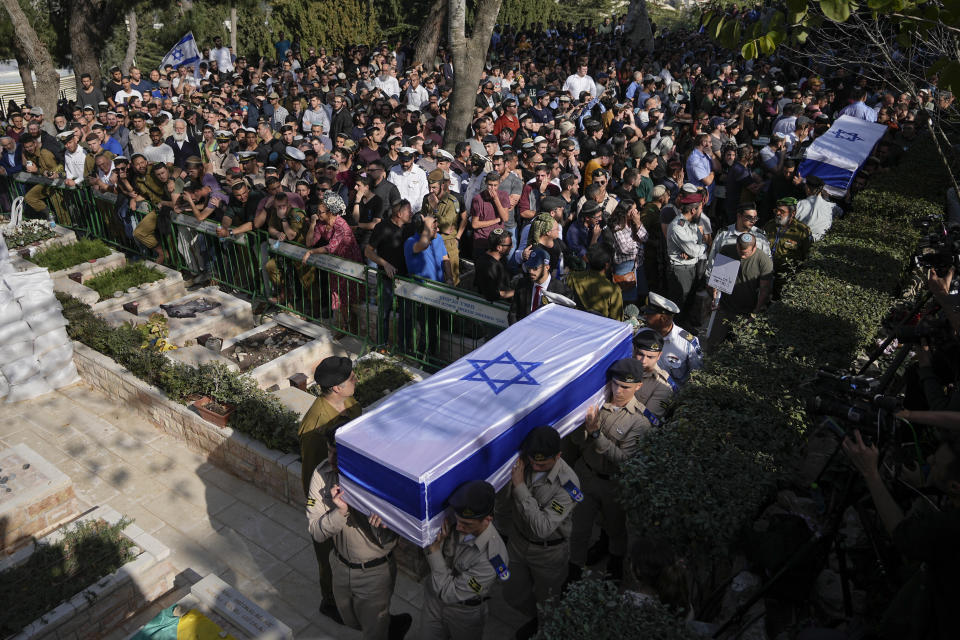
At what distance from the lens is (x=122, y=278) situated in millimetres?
8664

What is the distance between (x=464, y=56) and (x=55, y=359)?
8.16 metres

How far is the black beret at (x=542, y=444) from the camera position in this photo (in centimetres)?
383

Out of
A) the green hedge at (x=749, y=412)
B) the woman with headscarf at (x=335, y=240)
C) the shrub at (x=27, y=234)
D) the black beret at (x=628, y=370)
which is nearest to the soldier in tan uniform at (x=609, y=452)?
the black beret at (x=628, y=370)

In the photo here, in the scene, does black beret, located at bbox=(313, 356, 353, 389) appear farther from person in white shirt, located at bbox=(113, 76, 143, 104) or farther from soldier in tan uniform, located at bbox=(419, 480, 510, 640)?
person in white shirt, located at bbox=(113, 76, 143, 104)

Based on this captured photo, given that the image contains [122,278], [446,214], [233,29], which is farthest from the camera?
[233,29]

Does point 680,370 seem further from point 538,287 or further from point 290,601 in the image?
point 290,601

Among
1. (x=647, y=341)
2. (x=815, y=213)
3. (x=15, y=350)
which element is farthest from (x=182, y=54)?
(x=647, y=341)

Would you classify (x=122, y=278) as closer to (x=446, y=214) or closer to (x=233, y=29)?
(x=446, y=214)

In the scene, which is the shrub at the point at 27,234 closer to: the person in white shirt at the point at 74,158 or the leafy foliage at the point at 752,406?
the person in white shirt at the point at 74,158

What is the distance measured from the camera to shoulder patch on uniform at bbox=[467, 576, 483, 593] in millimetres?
3650

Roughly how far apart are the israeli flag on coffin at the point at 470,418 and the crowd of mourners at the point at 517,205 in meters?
0.16

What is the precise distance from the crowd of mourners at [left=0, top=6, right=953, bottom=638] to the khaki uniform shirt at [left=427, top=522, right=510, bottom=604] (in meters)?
0.01

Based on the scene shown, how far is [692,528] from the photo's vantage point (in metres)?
3.39

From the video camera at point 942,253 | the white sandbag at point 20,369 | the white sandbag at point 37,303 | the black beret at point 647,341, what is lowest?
the white sandbag at point 20,369
